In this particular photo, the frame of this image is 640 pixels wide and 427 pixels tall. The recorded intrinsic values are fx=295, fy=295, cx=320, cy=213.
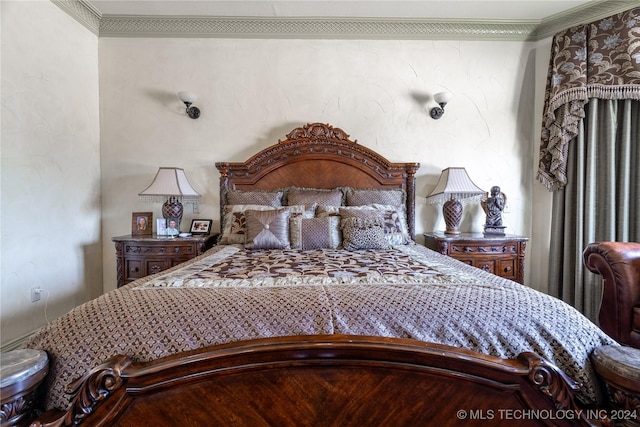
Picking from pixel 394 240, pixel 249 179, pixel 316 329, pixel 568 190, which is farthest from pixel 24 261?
pixel 568 190

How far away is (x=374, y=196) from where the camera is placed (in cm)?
271

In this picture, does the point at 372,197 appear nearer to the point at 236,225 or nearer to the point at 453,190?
the point at 453,190

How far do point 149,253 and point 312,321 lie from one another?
7.05ft

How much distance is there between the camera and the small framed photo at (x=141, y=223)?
2.84 meters

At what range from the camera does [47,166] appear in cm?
242

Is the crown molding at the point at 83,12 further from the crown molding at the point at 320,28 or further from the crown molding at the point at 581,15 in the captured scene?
the crown molding at the point at 581,15

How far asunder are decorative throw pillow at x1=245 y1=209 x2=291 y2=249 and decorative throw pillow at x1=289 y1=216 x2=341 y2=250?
0.06 meters

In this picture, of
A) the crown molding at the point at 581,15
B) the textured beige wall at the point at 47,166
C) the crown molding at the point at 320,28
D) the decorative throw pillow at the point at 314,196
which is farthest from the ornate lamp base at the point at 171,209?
the crown molding at the point at 581,15

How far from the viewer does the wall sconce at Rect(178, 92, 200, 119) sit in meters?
2.78

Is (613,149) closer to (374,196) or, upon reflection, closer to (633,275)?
(633,275)

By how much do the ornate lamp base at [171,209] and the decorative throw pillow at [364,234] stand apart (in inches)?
63.8

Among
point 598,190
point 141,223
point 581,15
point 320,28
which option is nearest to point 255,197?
point 141,223

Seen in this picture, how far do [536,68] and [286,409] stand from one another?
3717 mm

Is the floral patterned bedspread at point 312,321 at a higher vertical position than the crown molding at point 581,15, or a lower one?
lower
